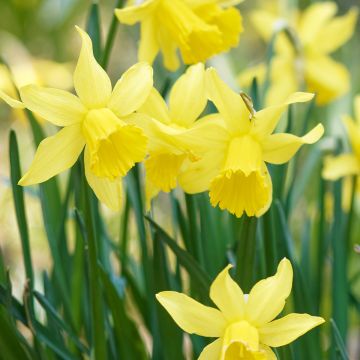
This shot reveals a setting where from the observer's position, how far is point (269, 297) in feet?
3.37

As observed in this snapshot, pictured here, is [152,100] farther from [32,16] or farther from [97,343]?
[32,16]

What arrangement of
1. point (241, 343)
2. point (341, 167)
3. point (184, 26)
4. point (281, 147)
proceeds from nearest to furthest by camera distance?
point (241, 343) < point (281, 147) < point (184, 26) < point (341, 167)

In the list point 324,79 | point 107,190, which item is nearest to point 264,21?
point 324,79

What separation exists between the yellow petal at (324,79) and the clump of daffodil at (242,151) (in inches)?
46.4

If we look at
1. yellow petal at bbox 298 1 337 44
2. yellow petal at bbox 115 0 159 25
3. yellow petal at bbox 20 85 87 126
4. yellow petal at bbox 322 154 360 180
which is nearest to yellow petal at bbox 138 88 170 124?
yellow petal at bbox 20 85 87 126

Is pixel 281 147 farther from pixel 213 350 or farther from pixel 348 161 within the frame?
pixel 348 161

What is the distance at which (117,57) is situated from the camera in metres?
5.46

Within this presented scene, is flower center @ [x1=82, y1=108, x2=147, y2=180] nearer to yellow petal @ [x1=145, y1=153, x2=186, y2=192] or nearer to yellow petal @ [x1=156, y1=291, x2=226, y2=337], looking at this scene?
yellow petal @ [x1=145, y1=153, x2=186, y2=192]

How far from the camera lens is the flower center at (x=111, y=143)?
1.05 meters

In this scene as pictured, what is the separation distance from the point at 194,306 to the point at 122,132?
27 centimetres

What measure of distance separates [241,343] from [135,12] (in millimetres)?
626

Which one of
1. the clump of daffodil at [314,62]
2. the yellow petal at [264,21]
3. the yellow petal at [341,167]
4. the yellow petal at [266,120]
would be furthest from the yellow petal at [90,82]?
the yellow petal at [264,21]

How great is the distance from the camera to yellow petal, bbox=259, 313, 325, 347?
3.37ft

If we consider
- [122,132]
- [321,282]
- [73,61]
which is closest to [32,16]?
[73,61]
